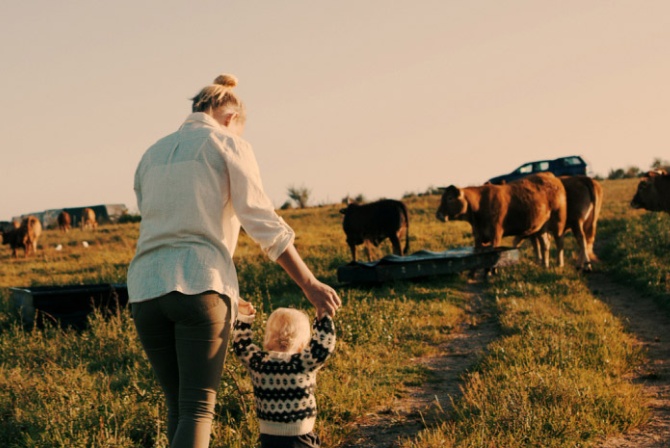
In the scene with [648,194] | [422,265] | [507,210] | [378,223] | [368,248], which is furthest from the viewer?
[368,248]

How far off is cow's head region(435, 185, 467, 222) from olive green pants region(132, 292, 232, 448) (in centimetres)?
1158

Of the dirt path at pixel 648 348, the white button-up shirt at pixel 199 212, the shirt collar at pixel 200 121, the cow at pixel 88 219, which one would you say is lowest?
the dirt path at pixel 648 348

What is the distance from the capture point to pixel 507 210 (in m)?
15.2

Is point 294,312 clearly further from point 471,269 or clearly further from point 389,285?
point 471,269

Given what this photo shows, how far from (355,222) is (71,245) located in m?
15.6

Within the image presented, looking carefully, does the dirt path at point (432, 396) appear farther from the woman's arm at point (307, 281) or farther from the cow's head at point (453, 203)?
the cow's head at point (453, 203)

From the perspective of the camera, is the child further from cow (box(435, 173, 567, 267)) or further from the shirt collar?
cow (box(435, 173, 567, 267))

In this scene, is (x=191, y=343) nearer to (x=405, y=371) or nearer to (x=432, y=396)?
(x=432, y=396)

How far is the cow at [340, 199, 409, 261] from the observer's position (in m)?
16.9

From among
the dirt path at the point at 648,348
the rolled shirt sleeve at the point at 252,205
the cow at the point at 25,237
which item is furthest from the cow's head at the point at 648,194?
the cow at the point at 25,237

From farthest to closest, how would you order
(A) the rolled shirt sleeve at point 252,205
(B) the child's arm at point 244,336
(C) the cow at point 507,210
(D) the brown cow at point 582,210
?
(D) the brown cow at point 582,210 → (C) the cow at point 507,210 → (B) the child's arm at point 244,336 → (A) the rolled shirt sleeve at point 252,205

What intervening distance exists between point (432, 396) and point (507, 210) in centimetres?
898

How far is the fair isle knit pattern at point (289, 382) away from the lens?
3.95 metres

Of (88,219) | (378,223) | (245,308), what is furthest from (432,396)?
(88,219)
